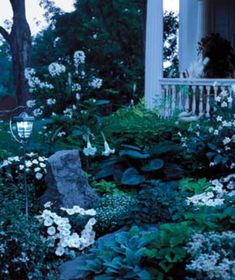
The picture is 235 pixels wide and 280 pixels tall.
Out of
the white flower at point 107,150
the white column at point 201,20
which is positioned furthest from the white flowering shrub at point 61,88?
the white column at point 201,20

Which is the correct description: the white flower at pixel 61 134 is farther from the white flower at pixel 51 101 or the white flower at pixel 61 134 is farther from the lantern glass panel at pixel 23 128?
the lantern glass panel at pixel 23 128

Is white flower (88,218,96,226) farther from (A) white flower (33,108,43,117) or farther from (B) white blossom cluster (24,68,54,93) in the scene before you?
(A) white flower (33,108,43,117)

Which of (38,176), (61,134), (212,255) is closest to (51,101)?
(61,134)

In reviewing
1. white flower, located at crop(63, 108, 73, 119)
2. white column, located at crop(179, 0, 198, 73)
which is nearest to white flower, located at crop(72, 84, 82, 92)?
white flower, located at crop(63, 108, 73, 119)

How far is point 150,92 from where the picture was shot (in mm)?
10398

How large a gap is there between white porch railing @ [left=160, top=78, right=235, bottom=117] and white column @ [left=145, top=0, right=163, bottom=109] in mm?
193

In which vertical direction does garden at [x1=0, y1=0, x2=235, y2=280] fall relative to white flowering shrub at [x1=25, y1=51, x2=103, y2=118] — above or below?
below

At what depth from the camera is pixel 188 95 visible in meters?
10.0

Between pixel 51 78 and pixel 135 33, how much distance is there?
20.8m

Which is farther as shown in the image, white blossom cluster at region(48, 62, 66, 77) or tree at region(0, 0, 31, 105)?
tree at region(0, 0, 31, 105)

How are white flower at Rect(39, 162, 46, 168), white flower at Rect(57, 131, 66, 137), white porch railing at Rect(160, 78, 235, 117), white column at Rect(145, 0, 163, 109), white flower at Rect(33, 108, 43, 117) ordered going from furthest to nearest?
white column at Rect(145, 0, 163, 109)
white porch railing at Rect(160, 78, 235, 117)
white flower at Rect(33, 108, 43, 117)
white flower at Rect(57, 131, 66, 137)
white flower at Rect(39, 162, 46, 168)

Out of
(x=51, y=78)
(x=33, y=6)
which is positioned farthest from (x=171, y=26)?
(x=51, y=78)

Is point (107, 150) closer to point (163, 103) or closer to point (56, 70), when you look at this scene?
point (56, 70)

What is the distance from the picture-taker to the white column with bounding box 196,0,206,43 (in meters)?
12.9
